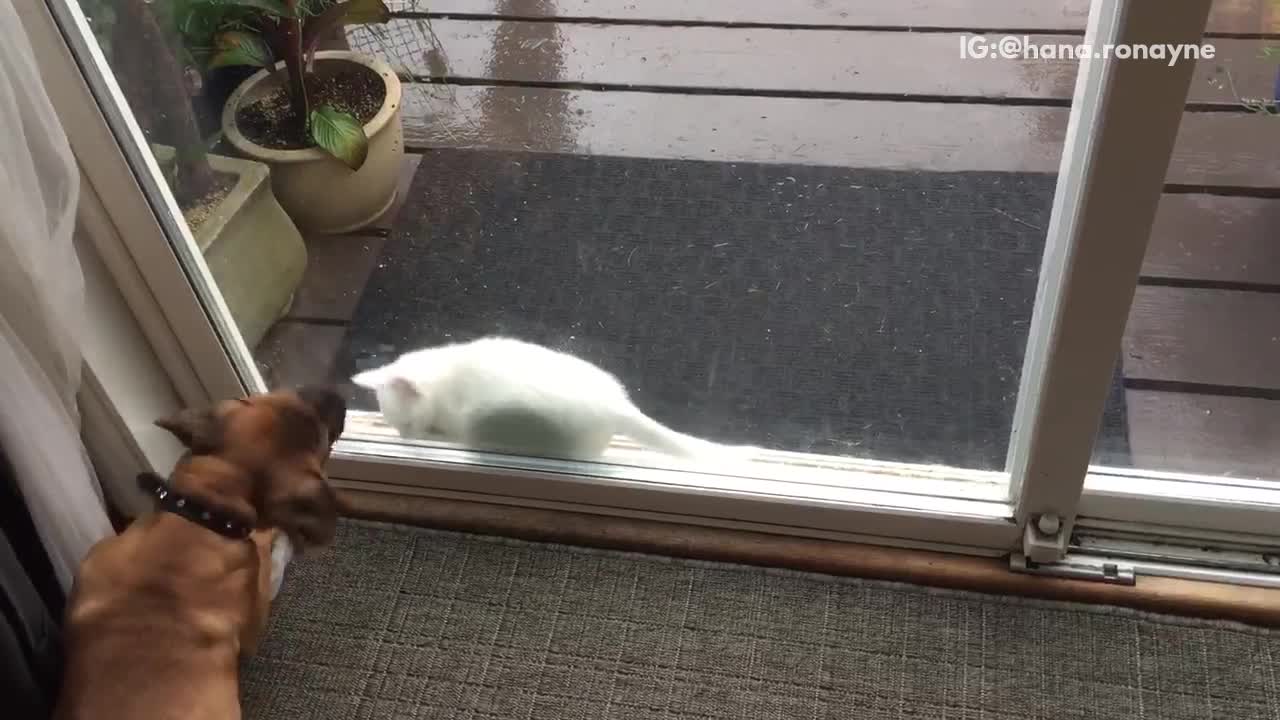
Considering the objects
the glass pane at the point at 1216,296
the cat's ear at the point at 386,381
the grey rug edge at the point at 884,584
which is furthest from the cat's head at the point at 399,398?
the glass pane at the point at 1216,296

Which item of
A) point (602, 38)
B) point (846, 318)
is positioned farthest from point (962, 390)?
point (602, 38)

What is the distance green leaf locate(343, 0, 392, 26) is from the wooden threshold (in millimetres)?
576

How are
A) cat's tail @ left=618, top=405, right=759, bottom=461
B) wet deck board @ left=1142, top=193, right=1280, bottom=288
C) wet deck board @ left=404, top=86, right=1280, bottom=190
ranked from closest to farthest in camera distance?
wet deck board @ left=1142, top=193, right=1280, bottom=288
wet deck board @ left=404, top=86, right=1280, bottom=190
cat's tail @ left=618, top=405, right=759, bottom=461

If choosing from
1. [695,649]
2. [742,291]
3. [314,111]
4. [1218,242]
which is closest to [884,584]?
[695,649]

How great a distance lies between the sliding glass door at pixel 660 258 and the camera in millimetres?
1189

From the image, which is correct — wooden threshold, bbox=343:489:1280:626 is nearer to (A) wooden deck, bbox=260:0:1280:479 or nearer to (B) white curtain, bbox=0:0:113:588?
(A) wooden deck, bbox=260:0:1280:479

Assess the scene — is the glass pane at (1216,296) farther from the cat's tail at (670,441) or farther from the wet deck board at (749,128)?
the cat's tail at (670,441)

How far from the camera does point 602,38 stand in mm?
1345

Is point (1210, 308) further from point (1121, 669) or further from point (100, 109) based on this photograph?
point (100, 109)

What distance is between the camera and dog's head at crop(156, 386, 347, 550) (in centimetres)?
107

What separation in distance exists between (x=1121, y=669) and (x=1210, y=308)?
15.3 inches

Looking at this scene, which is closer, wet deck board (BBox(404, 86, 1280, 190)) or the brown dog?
the brown dog

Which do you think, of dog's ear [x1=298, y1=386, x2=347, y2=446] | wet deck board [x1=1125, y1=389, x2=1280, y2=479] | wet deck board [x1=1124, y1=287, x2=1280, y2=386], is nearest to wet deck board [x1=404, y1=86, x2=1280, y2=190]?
wet deck board [x1=1124, y1=287, x2=1280, y2=386]

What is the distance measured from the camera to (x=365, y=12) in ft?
4.37
